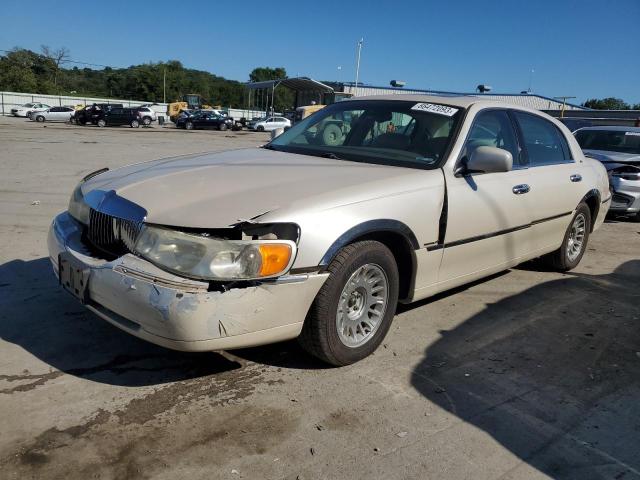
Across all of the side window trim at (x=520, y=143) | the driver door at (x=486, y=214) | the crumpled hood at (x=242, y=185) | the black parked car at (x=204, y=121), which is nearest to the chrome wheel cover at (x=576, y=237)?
the driver door at (x=486, y=214)

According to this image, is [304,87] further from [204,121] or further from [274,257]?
[274,257]

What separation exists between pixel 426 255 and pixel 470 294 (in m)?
1.45

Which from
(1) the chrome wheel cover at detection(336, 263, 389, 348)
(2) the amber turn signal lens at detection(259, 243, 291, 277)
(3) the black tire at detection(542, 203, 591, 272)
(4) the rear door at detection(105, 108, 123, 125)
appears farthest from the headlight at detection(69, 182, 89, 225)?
(4) the rear door at detection(105, 108, 123, 125)

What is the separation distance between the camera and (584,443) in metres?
2.65

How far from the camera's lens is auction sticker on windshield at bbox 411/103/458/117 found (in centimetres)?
402

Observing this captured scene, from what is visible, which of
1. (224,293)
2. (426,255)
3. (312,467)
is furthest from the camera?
(426,255)

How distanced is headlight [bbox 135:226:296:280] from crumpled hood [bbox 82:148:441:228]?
0.08 metres

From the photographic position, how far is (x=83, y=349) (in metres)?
3.32

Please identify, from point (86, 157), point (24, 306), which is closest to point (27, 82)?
point (86, 157)

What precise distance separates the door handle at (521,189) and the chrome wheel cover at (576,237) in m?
1.36

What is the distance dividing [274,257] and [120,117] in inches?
1500

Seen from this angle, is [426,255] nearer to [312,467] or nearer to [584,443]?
[584,443]

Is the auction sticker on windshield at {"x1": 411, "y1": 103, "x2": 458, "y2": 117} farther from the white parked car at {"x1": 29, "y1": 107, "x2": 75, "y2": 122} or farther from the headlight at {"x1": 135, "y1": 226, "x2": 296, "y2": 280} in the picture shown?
the white parked car at {"x1": 29, "y1": 107, "x2": 75, "y2": 122}

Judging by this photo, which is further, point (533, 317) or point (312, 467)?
point (533, 317)
